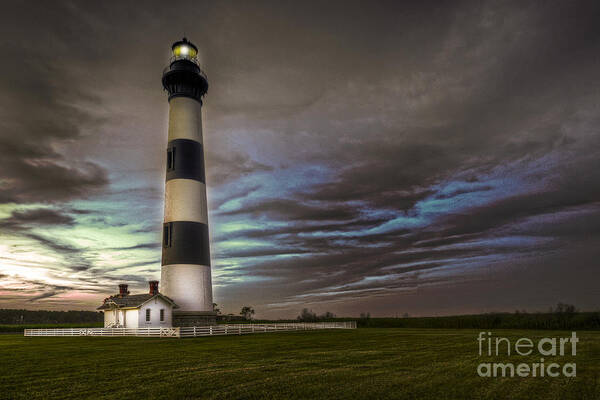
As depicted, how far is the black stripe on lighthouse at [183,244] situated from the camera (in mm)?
35375

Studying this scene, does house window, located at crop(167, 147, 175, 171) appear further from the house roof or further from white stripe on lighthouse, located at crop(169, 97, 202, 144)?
the house roof

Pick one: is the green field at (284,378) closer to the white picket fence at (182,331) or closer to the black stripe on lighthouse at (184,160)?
the white picket fence at (182,331)

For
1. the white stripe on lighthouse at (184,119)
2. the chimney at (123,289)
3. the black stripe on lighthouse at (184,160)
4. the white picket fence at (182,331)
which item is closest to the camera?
the white picket fence at (182,331)

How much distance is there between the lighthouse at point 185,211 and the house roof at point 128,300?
1.81 metres

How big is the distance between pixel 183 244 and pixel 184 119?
11.7 meters

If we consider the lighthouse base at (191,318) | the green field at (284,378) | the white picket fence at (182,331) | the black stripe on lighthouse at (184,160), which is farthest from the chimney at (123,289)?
the green field at (284,378)

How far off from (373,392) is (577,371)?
7683 mm

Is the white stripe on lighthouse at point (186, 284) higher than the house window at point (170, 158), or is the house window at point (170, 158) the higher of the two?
the house window at point (170, 158)

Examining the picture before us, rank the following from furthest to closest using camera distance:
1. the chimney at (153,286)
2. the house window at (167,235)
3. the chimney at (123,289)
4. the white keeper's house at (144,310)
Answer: the chimney at (123,289) < the chimney at (153,286) < the white keeper's house at (144,310) < the house window at (167,235)

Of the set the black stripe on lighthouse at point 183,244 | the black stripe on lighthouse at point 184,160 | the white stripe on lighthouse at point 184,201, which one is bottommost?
the black stripe on lighthouse at point 183,244

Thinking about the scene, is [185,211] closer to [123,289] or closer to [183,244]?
[183,244]

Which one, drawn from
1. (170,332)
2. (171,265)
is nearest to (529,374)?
(170,332)

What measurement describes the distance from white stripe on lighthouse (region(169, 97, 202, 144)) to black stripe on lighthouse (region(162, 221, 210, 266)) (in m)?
8.20

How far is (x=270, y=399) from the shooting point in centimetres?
912
